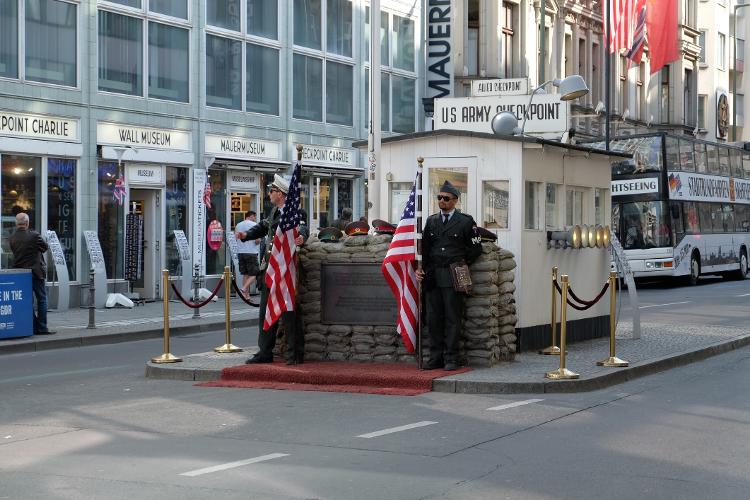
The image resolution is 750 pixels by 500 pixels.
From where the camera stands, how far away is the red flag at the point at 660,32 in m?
44.8

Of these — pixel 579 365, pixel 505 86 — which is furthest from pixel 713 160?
pixel 579 365

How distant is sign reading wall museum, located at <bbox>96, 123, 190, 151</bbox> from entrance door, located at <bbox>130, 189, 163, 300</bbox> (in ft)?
3.55

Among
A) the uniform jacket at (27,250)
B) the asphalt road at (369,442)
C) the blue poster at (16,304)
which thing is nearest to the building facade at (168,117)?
the uniform jacket at (27,250)

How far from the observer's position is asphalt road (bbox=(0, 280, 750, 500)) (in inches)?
303

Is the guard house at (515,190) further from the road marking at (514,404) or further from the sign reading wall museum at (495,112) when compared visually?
the road marking at (514,404)

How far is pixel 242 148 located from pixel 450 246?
17200 millimetres

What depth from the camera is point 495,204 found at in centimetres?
1505

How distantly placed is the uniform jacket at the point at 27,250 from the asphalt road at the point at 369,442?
566 cm

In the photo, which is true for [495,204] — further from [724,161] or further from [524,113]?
[724,161]

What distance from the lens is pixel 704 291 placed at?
3281 centimetres

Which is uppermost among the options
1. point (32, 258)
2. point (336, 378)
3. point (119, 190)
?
point (119, 190)

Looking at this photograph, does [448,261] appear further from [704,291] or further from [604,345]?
[704,291]

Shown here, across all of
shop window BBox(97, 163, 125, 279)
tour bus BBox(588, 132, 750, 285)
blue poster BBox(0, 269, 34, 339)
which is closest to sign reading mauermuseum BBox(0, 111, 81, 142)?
shop window BBox(97, 163, 125, 279)

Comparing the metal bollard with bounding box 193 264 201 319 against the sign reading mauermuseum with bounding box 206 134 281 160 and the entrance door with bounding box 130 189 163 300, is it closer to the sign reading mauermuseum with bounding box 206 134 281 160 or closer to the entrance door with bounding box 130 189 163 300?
the entrance door with bounding box 130 189 163 300
